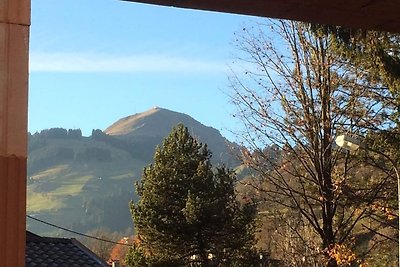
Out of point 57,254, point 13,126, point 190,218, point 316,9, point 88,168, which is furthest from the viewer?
point 88,168

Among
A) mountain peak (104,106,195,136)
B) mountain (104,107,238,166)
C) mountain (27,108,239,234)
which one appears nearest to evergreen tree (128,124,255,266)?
mountain (27,108,239,234)

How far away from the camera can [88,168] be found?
388 ft

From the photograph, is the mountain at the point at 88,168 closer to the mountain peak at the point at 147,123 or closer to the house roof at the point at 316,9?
the mountain peak at the point at 147,123

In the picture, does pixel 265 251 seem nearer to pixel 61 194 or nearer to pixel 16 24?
pixel 16 24

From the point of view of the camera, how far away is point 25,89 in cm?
136

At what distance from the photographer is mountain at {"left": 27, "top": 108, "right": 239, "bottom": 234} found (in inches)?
3558

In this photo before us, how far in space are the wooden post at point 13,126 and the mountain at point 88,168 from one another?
267 feet

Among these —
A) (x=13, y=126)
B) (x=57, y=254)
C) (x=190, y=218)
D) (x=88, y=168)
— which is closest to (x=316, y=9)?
(x=13, y=126)

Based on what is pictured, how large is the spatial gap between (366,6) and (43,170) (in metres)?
120

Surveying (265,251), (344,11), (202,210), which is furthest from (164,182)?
(344,11)

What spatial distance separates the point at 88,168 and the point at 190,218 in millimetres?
99641

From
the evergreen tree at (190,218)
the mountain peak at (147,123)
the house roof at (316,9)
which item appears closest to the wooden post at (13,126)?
the house roof at (316,9)

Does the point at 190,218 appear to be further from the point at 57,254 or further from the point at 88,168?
the point at 88,168

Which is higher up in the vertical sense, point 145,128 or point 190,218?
point 145,128
